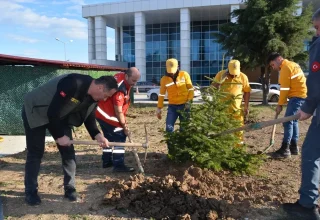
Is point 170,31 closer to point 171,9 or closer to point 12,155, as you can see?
point 171,9

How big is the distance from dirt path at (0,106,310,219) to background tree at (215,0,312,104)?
42.8 feet

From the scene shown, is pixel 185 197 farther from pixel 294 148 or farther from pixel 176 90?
pixel 294 148

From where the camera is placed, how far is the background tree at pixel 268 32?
674 inches

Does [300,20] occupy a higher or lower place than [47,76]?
higher

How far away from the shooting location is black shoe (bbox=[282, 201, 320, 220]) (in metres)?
3.35

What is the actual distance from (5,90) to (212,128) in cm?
627

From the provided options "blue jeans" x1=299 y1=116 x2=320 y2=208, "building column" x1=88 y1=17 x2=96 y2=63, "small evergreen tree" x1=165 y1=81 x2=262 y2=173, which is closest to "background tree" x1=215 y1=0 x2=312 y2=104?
"small evergreen tree" x1=165 y1=81 x2=262 y2=173

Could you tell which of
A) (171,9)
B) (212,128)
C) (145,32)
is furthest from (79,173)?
(145,32)

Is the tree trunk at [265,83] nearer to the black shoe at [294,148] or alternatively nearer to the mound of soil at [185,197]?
the black shoe at [294,148]

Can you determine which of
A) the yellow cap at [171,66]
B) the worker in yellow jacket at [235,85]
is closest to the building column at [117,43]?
the yellow cap at [171,66]

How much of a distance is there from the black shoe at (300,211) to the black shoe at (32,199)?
290cm

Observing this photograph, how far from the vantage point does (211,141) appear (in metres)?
4.59

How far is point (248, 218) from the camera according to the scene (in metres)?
3.52

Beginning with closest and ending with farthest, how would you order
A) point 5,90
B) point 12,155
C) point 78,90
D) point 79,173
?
point 78,90, point 79,173, point 12,155, point 5,90
